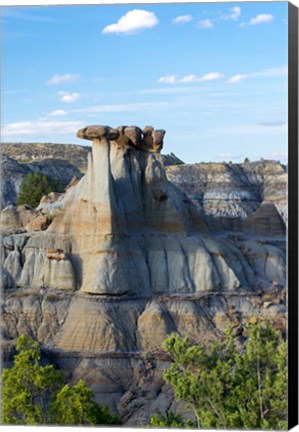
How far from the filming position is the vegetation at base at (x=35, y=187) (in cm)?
3028

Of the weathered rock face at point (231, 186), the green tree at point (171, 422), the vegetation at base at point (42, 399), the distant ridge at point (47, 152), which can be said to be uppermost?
the distant ridge at point (47, 152)

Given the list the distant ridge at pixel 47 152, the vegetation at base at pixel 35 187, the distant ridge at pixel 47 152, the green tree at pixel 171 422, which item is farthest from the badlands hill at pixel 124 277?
the distant ridge at pixel 47 152

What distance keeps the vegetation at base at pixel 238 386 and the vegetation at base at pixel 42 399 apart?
3.28ft

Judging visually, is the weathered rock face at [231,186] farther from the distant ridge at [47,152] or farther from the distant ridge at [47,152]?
the distant ridge at [47,152]

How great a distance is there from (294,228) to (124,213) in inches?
272

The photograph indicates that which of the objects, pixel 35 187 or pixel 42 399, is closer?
pixel 42 399

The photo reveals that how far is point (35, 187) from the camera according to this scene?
104ft

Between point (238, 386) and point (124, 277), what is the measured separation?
5494 mm

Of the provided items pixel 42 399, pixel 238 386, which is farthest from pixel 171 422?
pixel 42 399

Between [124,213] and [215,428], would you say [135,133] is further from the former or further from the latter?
[215,428]

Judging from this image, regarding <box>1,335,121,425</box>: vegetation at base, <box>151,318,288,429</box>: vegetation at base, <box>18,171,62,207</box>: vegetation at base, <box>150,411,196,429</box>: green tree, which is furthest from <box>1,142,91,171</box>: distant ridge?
<box>151,318,288,429</box>: vegetation at base

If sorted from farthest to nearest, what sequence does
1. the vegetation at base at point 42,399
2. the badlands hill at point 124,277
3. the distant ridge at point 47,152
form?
1. the distant ridge at point 47,152
2. the badlands hill at point 124,277
3. the vegetation at base at point 42,399

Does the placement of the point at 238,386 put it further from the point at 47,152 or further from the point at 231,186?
the point at 231,186

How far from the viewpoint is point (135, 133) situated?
23922mm
